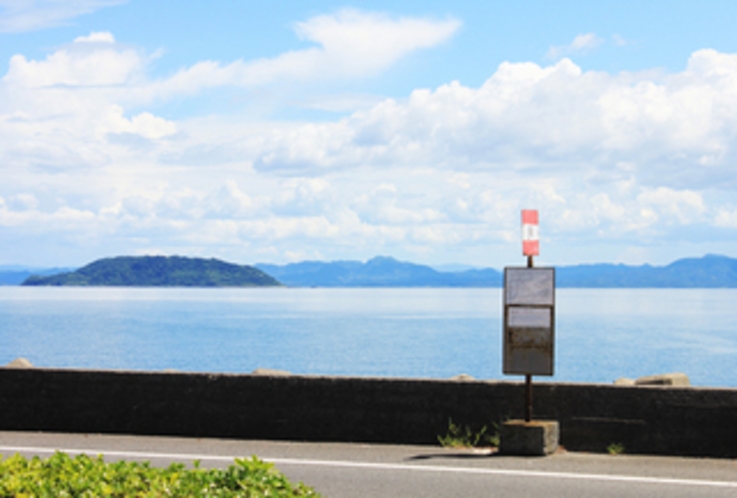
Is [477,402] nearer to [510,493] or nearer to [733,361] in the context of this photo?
[510,493]

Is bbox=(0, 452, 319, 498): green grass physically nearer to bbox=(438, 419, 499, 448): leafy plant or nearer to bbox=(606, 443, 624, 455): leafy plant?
bbox=(438, 419, 499, 448): leafy plant

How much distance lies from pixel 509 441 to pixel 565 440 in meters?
0.78

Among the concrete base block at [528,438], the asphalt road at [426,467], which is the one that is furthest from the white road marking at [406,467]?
the concrete base block at [528,438]

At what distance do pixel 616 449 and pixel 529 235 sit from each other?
262 cm

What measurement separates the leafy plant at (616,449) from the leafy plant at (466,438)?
1.26 meters

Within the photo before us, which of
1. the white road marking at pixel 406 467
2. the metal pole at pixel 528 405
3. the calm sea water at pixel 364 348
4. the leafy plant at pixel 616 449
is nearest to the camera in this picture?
the white road marking at pixel 406 467

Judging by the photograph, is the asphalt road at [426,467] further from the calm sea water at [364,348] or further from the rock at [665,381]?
the calm sea water at [364,348]

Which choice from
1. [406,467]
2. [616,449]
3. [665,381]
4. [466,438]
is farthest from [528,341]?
[665,381]

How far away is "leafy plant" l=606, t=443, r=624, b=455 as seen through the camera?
10.3 meters

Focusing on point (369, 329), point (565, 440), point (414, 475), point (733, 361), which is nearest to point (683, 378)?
point (565, 440)

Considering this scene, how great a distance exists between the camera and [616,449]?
33.9 ft

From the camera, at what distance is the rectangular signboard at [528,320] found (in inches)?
412

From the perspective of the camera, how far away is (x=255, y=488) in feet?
19.9

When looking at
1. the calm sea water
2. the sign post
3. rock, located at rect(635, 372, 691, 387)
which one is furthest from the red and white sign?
the calm sea water
